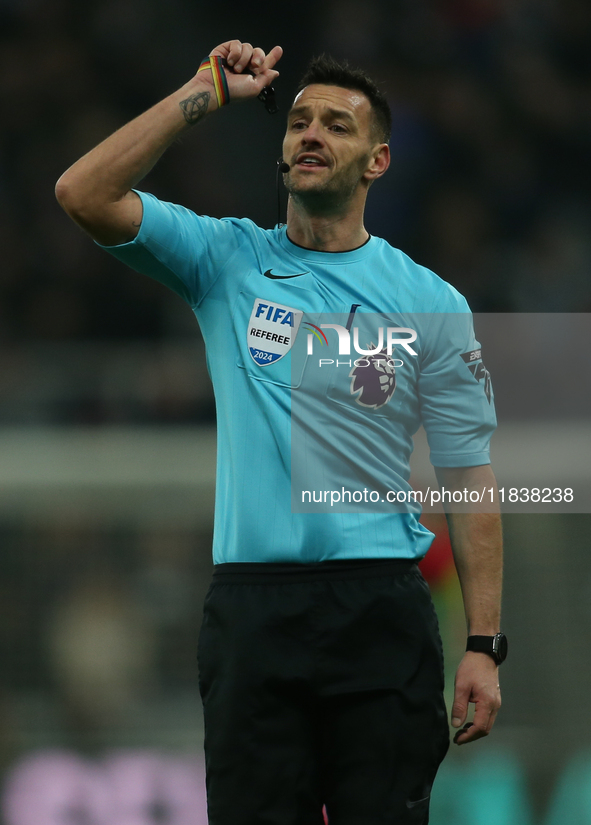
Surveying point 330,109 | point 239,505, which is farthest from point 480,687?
point 330,109

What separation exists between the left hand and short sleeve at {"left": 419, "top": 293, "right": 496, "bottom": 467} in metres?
0.43

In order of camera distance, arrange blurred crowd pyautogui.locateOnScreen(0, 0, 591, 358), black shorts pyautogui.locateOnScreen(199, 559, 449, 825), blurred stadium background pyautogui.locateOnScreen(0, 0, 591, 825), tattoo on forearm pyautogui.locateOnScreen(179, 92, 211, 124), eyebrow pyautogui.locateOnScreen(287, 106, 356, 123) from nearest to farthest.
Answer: black shorts pyautogui.locateOnScreen(199, 559, 449, 825), tattoo on forearm pyautogui.locateOnScreen(179, 92, 211, 124), eyebrow pyautogui.locateOnScreen(287, 106, 356, 123), blurred stadium background pyautogui.locateOnScreen(0, 0, 591, 825), blurred crowd pyautogui.locateOnScreen(0, 0, 591, 358)

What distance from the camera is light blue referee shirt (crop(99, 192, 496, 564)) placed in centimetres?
207

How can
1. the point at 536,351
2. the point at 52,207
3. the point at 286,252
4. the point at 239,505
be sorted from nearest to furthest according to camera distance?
the point at 239,505, the point at 286,252, the point at 536,351, the point at 52,207

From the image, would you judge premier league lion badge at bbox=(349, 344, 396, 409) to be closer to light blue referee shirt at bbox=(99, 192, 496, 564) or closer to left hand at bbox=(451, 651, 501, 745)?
light blue referee shirt at bbox=(99, 192, 496, 564)

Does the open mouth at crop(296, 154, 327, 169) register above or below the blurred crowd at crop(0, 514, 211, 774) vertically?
above

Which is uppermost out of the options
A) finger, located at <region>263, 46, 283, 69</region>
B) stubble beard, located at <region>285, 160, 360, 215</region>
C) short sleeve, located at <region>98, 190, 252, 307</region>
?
finger, located at <region>263, 46, 283, 69</region>

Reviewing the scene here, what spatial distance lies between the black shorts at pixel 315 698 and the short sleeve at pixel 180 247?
24.9 inches

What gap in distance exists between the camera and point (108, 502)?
3707 mm

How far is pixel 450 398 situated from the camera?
7.33ft

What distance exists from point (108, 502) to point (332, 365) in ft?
5.87

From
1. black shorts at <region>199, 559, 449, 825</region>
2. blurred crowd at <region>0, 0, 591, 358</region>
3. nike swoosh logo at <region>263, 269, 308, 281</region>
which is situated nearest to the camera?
black shorts at <region>199, 559, 449, 825</region>

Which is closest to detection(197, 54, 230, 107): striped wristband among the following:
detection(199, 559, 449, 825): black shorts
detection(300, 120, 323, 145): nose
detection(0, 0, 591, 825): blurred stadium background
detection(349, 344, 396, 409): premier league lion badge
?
detection(300, 120, 323, 145): nose

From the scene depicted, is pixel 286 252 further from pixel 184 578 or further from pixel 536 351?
pixel 536 351
